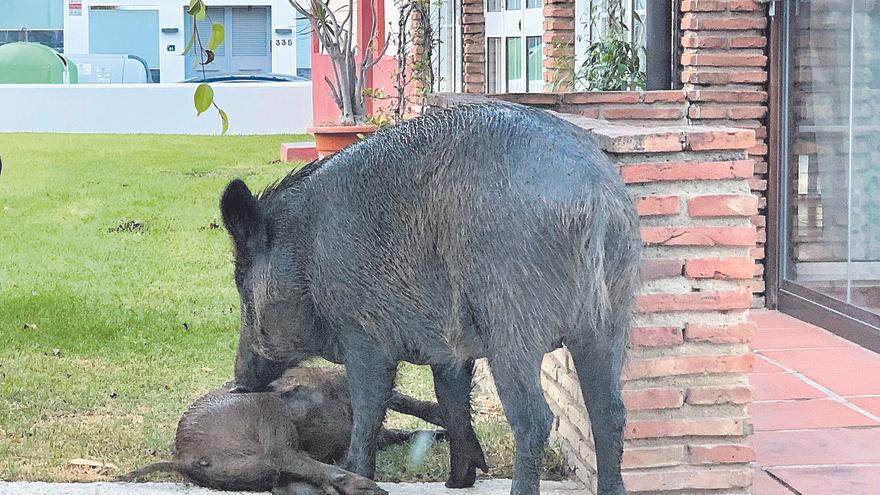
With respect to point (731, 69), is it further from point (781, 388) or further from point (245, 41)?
point (245, 41)

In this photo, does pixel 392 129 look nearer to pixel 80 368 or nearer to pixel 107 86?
pixel 80 368

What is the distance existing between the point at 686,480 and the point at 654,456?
→ 0.13m

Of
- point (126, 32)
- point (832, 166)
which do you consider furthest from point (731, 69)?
point (126, 32)

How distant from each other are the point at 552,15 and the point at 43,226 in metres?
5.12

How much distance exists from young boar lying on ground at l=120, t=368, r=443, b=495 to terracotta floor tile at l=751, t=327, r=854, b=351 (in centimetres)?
290

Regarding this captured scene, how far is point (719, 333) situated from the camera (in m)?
4.27

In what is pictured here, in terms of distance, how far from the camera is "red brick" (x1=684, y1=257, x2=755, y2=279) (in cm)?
Answer: 427

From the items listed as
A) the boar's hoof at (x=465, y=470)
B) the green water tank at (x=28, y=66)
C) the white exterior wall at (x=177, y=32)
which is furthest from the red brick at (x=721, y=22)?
the white exterior wall at (x=177, y=32)

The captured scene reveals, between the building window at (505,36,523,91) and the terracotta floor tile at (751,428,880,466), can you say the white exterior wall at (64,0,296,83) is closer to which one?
the building window at (505,36,523,91)

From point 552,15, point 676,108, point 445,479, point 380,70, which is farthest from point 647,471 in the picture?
point 380,70

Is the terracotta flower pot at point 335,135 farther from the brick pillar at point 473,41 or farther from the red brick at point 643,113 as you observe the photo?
the red brick at point 643,113

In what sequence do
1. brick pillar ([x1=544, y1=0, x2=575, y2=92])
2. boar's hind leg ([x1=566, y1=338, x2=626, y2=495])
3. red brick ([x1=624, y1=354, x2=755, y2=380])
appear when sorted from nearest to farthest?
1. boar's hind leg ([x1=566, y1=338, x2=626, y2=495])
2. red brick ([x1=624, y1=354, x2=755, y2=380])
3. brick pillar ([x1=544, y1=0, x2=575, y2=92])

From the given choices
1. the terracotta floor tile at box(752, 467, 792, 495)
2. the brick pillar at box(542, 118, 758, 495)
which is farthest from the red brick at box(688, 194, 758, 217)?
the terracotta floor tile at box(752, 467, 792, 495)

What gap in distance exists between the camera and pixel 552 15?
1058 cm
